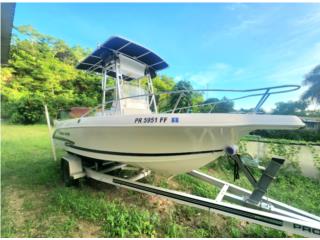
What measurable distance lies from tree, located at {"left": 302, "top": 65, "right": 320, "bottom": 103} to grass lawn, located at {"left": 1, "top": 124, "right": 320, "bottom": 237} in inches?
660

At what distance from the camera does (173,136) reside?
7.55ft

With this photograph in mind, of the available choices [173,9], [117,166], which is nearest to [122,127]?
[117,166]

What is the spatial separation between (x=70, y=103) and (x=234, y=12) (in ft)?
44.8

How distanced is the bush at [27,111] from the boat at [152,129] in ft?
42.7

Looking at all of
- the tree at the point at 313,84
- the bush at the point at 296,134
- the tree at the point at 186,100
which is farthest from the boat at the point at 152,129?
the tree at the point at 313,84

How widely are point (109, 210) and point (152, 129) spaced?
142 centimetres

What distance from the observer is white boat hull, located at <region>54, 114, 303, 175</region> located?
2049 millimetres

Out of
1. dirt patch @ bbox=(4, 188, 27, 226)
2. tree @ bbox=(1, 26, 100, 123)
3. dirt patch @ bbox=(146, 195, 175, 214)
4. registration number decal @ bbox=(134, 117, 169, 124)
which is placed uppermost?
tree @ bbox=(1, 26, 100, 123)

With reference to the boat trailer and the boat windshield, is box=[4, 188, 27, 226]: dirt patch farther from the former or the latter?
the boat windshield

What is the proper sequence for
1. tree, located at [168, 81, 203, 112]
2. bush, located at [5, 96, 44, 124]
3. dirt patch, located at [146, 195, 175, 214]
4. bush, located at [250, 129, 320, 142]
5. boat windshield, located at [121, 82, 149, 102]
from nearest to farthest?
tree, located at [168, 81, 203, 112] < dirt patch, located at [146, 195, 175, 214] < boat windshield, located at [121, 82, 149, 102] < bush, located at [250, 129, 320, 142] < bush, located at [5, 96, 44, 124]

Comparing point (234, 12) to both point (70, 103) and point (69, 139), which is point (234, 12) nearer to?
point (69, 139)

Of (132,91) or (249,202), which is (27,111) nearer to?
(132,91)

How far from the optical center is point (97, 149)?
310 centimetres

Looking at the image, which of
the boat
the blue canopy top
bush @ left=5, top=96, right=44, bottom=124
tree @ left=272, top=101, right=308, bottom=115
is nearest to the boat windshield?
the boat
